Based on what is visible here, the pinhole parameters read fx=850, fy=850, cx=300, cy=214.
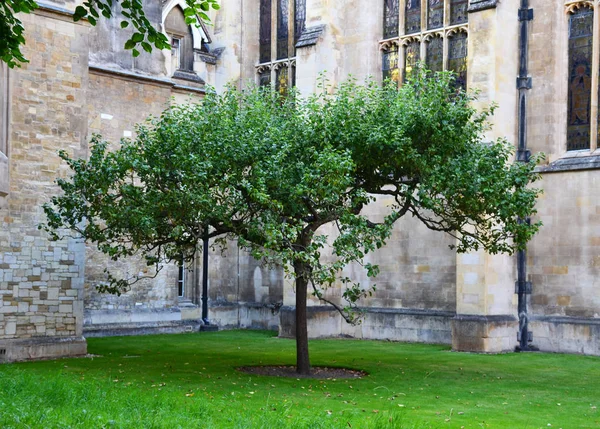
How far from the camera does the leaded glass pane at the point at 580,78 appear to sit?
69.2 ft

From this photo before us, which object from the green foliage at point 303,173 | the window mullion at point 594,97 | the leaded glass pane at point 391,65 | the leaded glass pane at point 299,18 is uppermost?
the leaded glass pane at point 299,18

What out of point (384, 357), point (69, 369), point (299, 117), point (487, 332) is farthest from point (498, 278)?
point (69, 369)

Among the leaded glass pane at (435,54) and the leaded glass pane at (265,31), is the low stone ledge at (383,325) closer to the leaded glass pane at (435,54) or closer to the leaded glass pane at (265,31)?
the leaded glass pane at (435,54)

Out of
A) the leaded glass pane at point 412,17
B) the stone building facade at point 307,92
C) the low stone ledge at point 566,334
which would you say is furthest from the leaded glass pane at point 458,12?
the low stone ledge at point 566,334

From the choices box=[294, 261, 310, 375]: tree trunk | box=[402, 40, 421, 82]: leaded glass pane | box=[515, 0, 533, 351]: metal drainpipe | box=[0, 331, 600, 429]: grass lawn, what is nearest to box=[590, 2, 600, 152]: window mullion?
box=[515, 0, 533, 351]: metal drainpipe

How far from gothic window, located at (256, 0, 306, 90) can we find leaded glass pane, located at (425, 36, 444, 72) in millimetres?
5465

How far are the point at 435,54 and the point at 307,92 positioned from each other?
389cm

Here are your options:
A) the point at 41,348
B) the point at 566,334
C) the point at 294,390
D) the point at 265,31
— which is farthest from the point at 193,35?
the point at 294,390

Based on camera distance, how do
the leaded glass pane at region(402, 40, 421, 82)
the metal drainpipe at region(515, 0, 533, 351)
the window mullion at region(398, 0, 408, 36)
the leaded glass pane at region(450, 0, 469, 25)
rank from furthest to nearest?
1. the window mullion at region(398, 0, 408, 36)
2. the leaded glass pane at region(402, 40, 421, 82)
3. the leaded glass pane at region(450, 0, 469, 25)
4. the metal drainpipe at region(515, 0, 533, 351)

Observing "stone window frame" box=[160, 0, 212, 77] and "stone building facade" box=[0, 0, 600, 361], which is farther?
"stone window frame" box=[160, 0, 212, 77]

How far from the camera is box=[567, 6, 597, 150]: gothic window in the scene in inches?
830

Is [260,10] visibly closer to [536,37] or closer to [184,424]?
[536,37]

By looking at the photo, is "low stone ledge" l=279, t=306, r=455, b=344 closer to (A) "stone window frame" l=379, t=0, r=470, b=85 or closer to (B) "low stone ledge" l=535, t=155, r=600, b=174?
(B) "low stone ledge" l=535, t=155, r=600, b=174

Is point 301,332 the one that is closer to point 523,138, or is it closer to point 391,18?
point 523,138
